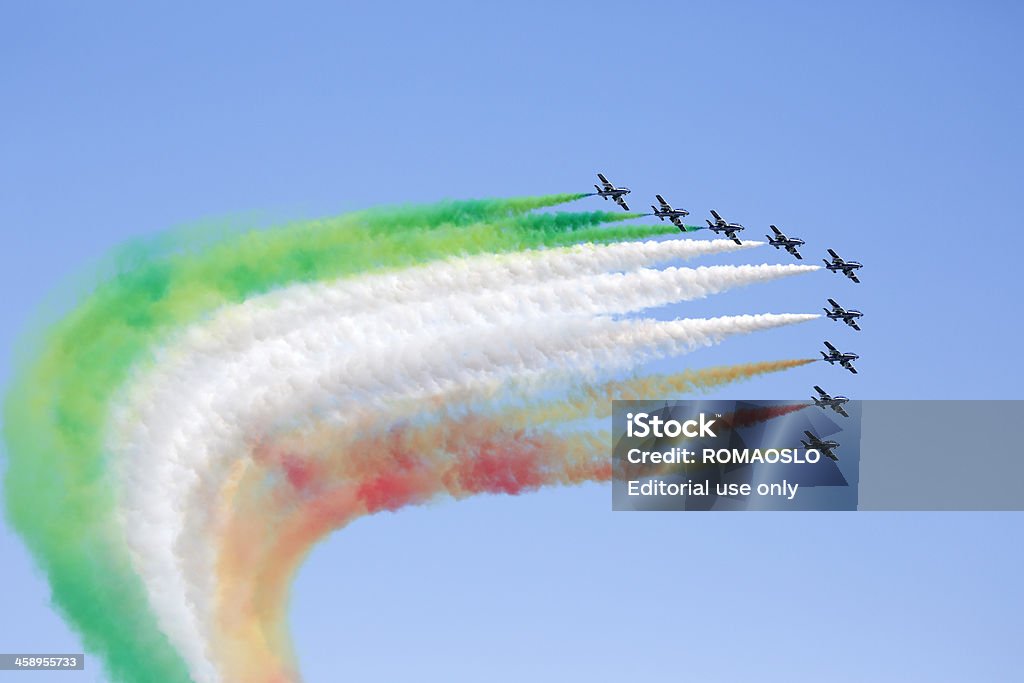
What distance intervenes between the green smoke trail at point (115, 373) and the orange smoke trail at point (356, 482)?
9.77 feet

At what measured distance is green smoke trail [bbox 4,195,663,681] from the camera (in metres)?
54.3

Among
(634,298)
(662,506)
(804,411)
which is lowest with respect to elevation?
(662,506)

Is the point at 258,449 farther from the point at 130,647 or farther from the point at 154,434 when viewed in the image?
the point at 130,647

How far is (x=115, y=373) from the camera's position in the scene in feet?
179

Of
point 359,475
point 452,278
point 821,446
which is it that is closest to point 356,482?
point 359,475

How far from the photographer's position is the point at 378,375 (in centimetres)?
5325

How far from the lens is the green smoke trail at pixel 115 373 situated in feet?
178

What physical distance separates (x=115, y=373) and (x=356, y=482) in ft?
31.8

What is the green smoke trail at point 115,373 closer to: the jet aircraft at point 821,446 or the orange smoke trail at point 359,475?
the orange smoke trail at point 359,475

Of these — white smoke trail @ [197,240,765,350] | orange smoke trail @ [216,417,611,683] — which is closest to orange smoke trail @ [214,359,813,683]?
orange smoke trail @ [216,417,611,683]

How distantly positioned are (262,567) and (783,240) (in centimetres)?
2401

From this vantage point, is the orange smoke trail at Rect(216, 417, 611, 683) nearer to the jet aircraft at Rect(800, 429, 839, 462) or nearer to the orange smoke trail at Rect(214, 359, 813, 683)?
the orange smoke trail at Rect(214, 359, 813, 683)

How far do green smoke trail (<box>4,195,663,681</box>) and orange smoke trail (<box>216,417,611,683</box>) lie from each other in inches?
117

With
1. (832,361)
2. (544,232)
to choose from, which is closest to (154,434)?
(544,232)
